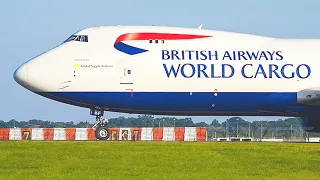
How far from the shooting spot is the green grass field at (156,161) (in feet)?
75.6

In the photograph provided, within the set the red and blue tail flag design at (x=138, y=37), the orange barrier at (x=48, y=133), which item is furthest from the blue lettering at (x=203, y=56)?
the orange barrier at (x=48, y=133)

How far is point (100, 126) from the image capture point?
142 feet

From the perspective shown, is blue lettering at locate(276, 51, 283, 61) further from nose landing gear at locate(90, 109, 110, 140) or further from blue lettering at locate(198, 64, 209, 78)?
nose landing gear at locate(90, 109, 110, 140)

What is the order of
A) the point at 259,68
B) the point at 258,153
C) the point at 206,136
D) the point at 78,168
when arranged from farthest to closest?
the point at 206,136
the point at 259,68
the point at 258,153
the point at 78,168

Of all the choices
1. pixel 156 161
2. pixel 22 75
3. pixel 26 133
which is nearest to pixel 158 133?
pixel 26 133

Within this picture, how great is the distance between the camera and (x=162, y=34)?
44188mm

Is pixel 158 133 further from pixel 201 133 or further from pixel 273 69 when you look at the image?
pixel 273 69

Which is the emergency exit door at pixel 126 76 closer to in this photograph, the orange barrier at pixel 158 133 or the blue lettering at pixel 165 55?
the blue lettering at pixel 165 55

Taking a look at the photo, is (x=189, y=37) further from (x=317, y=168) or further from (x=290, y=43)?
→ (x=317, y=168)

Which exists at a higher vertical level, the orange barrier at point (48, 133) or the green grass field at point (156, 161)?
the orange barrier at point (48, 133)

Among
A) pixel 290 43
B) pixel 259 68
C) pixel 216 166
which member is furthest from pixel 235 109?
pixel 216 166

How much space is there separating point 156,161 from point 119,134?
33.9 metres

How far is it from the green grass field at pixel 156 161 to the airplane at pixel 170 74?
28.7ft

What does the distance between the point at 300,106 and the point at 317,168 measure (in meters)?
19.3
